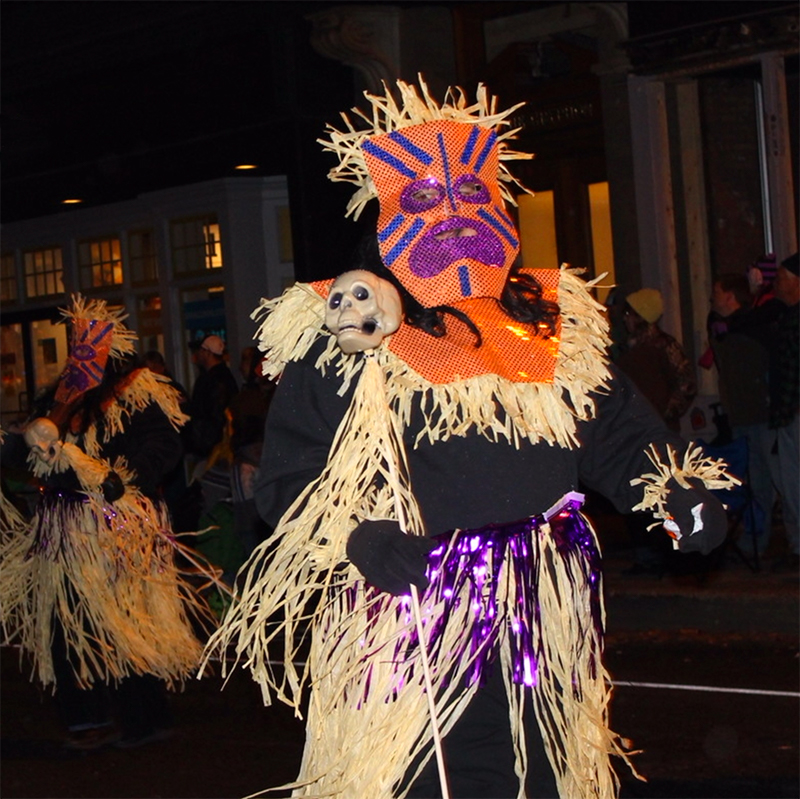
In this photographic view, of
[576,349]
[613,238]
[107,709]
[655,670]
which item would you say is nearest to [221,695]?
[107,709]

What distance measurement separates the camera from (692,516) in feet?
11.6

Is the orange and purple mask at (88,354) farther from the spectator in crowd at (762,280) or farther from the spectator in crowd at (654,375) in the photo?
the spectator in crowd at (762,280)

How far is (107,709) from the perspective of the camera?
22.0 feet

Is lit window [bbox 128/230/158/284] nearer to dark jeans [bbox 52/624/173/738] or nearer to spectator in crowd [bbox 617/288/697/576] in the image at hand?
spectator in crowd [bbox 617/288/697/576]

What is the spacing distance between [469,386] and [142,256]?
1390cm

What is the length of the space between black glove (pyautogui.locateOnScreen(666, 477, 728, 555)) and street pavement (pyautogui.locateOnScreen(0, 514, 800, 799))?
216 cm

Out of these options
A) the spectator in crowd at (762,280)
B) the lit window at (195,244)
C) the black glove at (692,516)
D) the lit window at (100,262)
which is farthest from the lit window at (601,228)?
the black glove at (692,516)

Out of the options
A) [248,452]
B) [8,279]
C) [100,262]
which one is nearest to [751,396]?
[248,452]

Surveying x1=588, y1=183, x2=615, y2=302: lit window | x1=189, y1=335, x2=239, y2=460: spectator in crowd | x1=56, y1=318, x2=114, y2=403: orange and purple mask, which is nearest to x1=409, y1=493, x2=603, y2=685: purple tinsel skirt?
x1=56, y1=318, x2=114, y2=403: orange and purple mask

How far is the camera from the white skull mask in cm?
646

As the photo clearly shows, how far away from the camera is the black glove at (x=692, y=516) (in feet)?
11.5

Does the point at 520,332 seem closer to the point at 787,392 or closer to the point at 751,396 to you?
the point at 787,392

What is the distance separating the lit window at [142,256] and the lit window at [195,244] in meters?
0.41

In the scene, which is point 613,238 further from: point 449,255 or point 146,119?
point 449,255
